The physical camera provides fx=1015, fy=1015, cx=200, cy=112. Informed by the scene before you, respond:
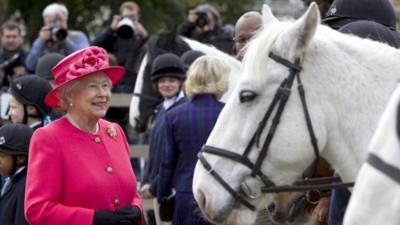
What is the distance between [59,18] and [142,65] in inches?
73.0

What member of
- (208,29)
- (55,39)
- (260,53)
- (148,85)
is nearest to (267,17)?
(260,53)

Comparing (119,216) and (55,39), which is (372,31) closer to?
(119,216)

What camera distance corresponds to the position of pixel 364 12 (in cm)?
578

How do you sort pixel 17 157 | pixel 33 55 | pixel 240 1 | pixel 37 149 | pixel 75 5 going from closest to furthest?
pixel 37 149, pixel 17 157, pixel 33 55, pixel 75 5, pixel 240 1

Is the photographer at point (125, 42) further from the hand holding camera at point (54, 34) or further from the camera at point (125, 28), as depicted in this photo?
the hand holding camera at point (54, 34)

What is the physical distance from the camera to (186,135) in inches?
325

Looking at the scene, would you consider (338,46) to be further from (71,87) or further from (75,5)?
(75,5)

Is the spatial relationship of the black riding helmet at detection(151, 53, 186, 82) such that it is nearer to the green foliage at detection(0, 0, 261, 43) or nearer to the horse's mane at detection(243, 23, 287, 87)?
the horse's mane at detection(243, 23, 287, 87)

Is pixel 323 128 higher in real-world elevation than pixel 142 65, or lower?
higher

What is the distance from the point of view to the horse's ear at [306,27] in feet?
15.5

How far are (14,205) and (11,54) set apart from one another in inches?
335

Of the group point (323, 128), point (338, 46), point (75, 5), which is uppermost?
point (338, 46)

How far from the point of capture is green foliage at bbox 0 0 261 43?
68.9 feet

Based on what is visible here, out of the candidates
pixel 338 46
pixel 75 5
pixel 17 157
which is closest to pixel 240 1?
pixel 75 5
